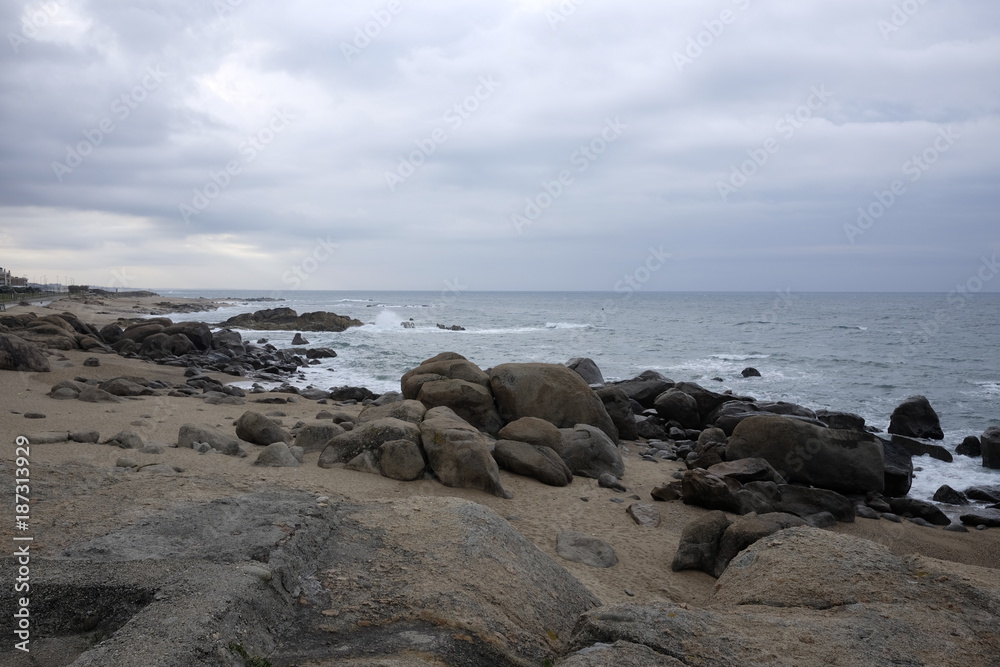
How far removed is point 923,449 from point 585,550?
1206 centimetres

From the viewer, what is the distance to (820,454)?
11.4 metres

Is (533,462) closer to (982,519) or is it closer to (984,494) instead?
(982,519)

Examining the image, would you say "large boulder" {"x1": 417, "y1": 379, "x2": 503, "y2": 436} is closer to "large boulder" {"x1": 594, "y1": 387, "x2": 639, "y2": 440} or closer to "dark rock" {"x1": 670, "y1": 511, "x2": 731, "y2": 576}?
"large boulder" {"x1": 594, "y1": 387, "x2": 639, "y2": 440}

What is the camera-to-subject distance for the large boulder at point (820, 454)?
1132 centimetres

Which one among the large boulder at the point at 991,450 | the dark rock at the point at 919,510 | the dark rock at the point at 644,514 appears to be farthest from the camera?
the large boulder at the point at 991,450

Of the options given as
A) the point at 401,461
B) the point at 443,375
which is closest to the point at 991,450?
the point at 443,375

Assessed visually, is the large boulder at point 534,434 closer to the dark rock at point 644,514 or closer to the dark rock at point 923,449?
the dark rock at point 644,514

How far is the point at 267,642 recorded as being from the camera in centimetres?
357

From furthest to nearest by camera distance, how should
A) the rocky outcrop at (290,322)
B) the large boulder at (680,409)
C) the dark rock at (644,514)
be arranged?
the rocky outcrop at (290,322) → the large boulder at (680,409) → the dark rock at (644,514)

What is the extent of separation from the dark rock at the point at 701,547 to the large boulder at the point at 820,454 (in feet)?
16.1

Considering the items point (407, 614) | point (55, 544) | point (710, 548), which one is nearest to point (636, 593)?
point (710, 548)

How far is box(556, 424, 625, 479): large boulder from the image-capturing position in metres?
11.0

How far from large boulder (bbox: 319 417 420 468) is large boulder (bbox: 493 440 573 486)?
171cm

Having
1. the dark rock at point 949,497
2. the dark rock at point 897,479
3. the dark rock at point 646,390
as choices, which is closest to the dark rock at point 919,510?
the dark rock at point 897,479
